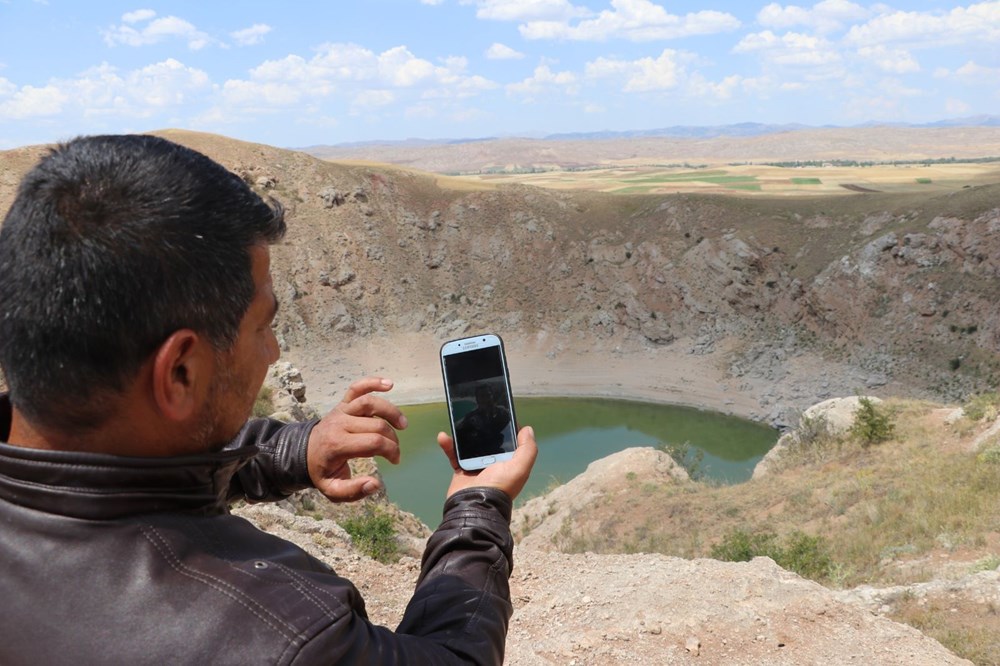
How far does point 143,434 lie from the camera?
129 cm

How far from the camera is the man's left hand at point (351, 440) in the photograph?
2.11 m

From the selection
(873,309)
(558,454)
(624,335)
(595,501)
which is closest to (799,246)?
(873,309)

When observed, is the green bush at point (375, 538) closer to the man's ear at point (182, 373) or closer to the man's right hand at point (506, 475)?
the man's right hand at point (506, 475)

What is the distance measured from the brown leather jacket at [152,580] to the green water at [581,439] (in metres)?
19.7

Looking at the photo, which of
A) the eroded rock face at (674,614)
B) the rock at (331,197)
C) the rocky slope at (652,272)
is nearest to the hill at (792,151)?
the rocky slope at (652,272)

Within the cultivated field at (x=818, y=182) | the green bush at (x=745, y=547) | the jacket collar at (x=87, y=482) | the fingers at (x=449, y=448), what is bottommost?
the green bush at (x=745, y=547)

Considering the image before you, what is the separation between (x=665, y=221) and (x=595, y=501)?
2917 cm

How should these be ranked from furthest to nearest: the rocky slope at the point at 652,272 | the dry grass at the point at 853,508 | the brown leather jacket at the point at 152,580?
the rocky slope at the point at 652,272
the dry grass at the point at 853,508
the brown leather jacket at the point at 152,580

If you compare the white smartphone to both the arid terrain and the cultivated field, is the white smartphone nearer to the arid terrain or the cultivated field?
the arid terrain

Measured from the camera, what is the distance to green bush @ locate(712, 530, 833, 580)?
8867mm

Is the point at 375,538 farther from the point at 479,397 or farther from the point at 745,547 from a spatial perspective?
the point at 479,397

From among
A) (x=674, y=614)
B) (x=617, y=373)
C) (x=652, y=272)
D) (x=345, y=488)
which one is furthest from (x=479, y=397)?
(x=652, y=272)

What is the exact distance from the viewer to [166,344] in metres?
1.25

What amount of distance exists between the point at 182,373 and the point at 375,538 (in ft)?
25.9
